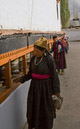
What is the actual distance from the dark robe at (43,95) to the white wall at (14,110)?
24 cm

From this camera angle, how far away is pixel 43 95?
3891 millimetres

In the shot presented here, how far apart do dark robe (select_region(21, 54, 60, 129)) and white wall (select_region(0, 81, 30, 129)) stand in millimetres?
244

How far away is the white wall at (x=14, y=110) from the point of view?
3.48 meters

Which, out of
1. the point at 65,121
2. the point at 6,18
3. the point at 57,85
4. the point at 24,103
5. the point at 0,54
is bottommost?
the point at 65,121

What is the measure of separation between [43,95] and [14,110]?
54 cm

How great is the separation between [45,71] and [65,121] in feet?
4.66

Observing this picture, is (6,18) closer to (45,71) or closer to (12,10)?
(12,10)

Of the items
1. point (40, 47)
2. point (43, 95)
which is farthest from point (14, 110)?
point (40, 47)

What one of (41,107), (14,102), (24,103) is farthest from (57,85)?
(24,103)

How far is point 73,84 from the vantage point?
26.6ft

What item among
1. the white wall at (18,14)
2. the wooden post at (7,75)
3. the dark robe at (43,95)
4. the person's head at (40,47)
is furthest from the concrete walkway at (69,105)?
the white wall at (18,14)

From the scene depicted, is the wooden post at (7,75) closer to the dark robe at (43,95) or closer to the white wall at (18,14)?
the dark robe at (43,95)

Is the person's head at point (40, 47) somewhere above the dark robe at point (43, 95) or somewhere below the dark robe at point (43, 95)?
above

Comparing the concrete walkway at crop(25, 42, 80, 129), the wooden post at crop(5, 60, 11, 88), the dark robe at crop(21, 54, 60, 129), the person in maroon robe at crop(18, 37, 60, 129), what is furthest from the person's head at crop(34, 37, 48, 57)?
the concrete walkway at crop(25, 42, 80, 129)
